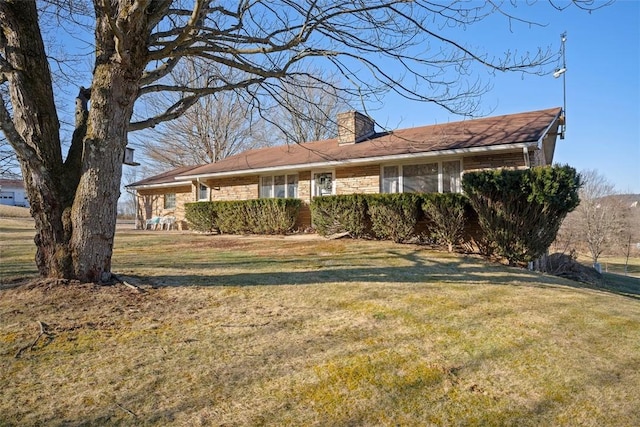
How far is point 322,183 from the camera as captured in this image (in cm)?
1372

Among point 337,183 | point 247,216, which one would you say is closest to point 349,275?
point 337,183

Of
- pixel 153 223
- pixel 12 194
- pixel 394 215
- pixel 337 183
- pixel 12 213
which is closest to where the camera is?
pixel 394 215

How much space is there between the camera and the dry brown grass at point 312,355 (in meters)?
2.23

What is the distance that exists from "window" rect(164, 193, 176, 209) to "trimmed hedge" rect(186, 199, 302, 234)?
5.68 meters

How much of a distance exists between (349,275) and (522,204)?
4.22 m

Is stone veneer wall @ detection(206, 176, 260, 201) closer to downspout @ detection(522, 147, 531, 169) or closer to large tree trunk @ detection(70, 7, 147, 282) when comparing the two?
downspout @ detection(522, 147, 531, 169)

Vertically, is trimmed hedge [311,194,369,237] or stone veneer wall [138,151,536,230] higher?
stone veneer wall [138,151,536,230]

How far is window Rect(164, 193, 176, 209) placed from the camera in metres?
20.7

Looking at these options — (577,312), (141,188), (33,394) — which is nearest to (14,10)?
(33,394)

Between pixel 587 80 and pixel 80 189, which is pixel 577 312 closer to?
pixel 80 189

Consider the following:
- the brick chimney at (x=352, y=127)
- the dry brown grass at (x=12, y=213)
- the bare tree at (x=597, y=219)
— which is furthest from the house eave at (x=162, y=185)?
the bare tree at (x=597, y=219)

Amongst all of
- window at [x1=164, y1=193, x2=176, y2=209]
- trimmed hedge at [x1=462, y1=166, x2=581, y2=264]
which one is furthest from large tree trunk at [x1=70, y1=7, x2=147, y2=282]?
window at [x1=164, y1=193, x2=176, y2=209]

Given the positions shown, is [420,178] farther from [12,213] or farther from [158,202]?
[12,213]

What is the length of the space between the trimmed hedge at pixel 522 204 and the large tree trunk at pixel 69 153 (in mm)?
6703
